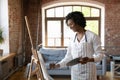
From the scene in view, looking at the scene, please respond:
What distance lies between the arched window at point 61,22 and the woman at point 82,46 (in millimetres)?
5372

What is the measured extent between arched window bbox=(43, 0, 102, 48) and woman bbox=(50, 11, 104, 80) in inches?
212

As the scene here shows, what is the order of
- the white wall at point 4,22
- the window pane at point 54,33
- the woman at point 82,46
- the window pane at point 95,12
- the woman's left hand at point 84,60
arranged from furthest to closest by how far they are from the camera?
the window pane at point 54,33 → the window pane at point 95,12 → the white wall at point 4,22 → the woman at point 82,46 → the woman's left hand at point 84,60

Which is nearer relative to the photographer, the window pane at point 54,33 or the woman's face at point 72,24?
the woman's face at point 72,24

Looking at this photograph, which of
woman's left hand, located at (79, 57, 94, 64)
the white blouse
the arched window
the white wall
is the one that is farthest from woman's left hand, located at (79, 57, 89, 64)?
the arched window

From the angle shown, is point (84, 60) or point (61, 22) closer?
point (84, 60)

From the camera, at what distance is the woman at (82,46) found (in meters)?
2.16

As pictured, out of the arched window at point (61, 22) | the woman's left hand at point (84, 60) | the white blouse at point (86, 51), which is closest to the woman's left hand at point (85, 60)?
the woman's left hand at point (84, 60)

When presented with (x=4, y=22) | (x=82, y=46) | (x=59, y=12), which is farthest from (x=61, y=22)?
(x=82, y=46)

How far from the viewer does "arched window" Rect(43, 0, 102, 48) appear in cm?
765

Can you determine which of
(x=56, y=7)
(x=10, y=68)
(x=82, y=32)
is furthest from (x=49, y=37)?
(x=82, y=32)

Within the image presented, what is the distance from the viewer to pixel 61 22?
7770mm

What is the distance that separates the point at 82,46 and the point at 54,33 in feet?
18.6

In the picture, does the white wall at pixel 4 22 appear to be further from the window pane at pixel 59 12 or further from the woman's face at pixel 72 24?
the woman's face at pixel 72 24

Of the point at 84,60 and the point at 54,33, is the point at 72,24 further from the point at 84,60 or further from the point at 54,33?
the point at 54,33
